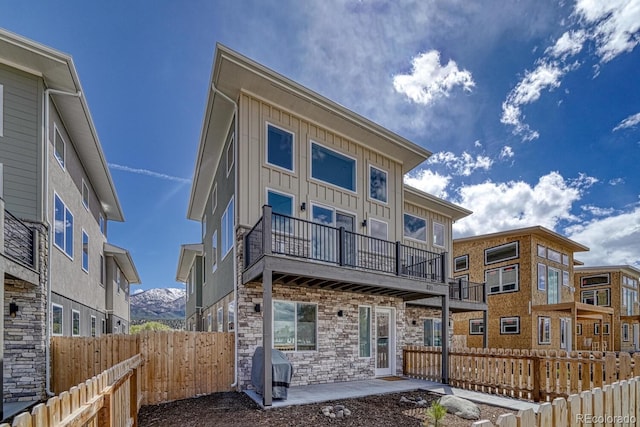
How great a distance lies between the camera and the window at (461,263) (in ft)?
73.4

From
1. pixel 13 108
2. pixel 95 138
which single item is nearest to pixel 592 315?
pixel 95 138

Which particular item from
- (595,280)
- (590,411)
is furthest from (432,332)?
(595,280)

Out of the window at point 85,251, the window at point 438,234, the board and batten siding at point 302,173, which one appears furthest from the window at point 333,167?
the window at point 85,251

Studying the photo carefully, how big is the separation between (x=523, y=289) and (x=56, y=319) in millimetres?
20396

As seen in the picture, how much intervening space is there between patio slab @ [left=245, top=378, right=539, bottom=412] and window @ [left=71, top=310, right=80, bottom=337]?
6.92 meters

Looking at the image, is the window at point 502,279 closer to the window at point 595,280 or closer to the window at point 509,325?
the window at point 509,325

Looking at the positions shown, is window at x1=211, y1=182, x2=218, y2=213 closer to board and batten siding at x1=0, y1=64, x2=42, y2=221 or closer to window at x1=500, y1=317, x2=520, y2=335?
board and batten siding at x1=0, y1=64, x2=42, y2=221

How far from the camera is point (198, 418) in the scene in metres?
6.72

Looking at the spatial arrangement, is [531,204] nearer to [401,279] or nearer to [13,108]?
[401,279]

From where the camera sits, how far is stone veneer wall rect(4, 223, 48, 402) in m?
8.37

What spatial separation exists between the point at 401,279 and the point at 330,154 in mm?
4507

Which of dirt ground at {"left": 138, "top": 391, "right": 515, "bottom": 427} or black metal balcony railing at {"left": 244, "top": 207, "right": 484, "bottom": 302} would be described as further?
black metal balcony railing at {"left": 244, "top": 207, "right": 484, "bottom": 302}

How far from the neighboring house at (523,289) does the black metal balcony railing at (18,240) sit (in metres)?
19.9

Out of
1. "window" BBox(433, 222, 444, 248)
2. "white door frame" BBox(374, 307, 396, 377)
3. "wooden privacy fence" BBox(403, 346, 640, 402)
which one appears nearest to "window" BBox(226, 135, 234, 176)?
"white door frame" BBox(374, 307, 396, 377)
